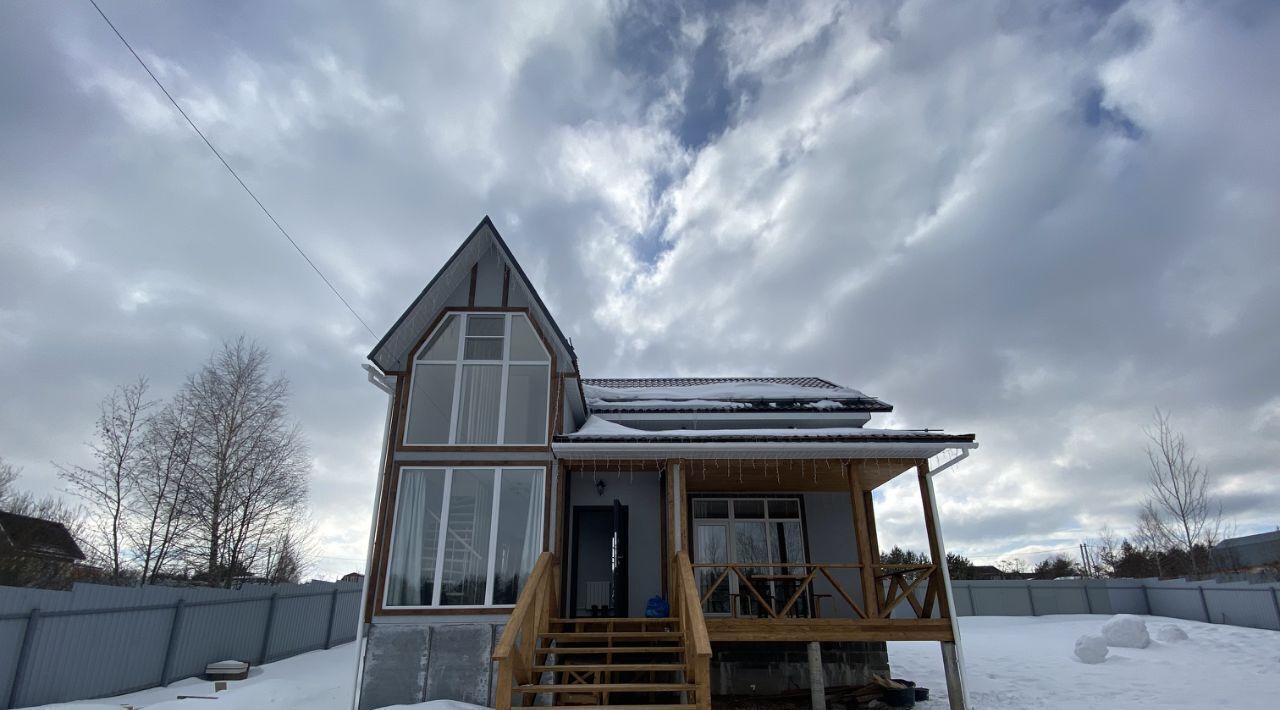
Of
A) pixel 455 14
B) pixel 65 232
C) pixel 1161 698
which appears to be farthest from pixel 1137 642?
pixel 65 232

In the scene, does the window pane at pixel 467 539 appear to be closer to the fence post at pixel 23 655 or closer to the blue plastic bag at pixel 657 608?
the blue plastic bag at pixel 657 608

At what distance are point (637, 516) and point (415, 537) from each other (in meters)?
3.84

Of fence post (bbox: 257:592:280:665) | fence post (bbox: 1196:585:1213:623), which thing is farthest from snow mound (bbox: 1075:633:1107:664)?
fence post (bbox: 257:592:280:665)

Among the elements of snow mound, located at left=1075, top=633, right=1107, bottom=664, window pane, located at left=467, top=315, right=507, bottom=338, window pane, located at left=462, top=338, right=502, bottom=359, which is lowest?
snow mound, located at left=1075, top=633, right=1107, bottom=664

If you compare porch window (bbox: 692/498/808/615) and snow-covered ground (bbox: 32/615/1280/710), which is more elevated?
porch window (bbox: 692/498/808/615)

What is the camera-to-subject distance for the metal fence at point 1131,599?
1555cm

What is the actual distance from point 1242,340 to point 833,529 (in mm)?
16648

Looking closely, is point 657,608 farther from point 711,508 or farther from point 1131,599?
point 1131,599

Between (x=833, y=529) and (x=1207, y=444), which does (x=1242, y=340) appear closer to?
(x=1207, y=444)

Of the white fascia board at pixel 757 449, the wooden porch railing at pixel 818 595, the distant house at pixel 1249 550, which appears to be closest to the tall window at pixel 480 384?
the white fascia board at pixel 757 449

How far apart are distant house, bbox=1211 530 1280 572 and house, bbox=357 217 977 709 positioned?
2726cm

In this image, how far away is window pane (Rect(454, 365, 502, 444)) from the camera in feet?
30.8

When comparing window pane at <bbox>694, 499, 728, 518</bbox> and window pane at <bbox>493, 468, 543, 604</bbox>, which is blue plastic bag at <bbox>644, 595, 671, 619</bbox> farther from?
window pane at <bbox>694, 499, 728, 518</bbox>

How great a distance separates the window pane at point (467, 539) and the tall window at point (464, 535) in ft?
0.04
